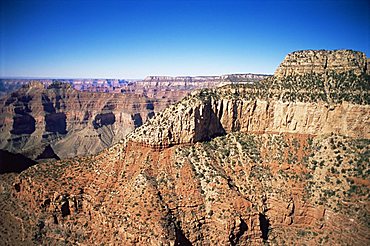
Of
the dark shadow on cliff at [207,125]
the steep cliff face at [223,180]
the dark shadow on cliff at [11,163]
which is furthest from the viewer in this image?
the dark shadow on cliff at [11,163]

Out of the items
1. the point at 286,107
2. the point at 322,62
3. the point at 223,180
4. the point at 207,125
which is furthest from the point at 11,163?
the point at 322,62

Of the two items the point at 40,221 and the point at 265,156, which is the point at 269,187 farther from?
the point at 40,221

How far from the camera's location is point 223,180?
1842 inches

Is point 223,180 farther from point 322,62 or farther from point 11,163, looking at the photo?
point 11,163

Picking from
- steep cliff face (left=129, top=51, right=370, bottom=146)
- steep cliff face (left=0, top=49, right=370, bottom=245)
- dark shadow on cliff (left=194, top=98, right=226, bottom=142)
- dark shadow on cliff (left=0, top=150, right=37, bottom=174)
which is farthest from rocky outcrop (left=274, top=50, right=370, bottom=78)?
dark shadow on cliff (left=0, top=150, right=37, bottom=174)

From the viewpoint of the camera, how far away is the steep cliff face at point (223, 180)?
43.2 meters

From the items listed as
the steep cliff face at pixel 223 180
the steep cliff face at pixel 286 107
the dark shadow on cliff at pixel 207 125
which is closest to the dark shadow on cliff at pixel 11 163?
the steep cliff face at pixel 223 180

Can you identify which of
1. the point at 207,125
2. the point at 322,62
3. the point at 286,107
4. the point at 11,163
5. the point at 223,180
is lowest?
the point at 11,163

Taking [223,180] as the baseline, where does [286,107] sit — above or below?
above

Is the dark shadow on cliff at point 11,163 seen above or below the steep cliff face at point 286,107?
below

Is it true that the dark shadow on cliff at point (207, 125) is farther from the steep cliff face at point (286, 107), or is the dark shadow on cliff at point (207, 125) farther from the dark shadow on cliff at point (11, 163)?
the dark shadow on cliff at point (11, 163)

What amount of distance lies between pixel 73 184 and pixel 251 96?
37.1 m

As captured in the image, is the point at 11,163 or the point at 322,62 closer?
the point at 322,62

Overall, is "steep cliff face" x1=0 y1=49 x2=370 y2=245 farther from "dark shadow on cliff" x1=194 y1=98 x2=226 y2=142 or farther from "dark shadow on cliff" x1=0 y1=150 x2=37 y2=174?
"dark shadow on cliff" x1=0 y1=150 x2=37 y2=174
